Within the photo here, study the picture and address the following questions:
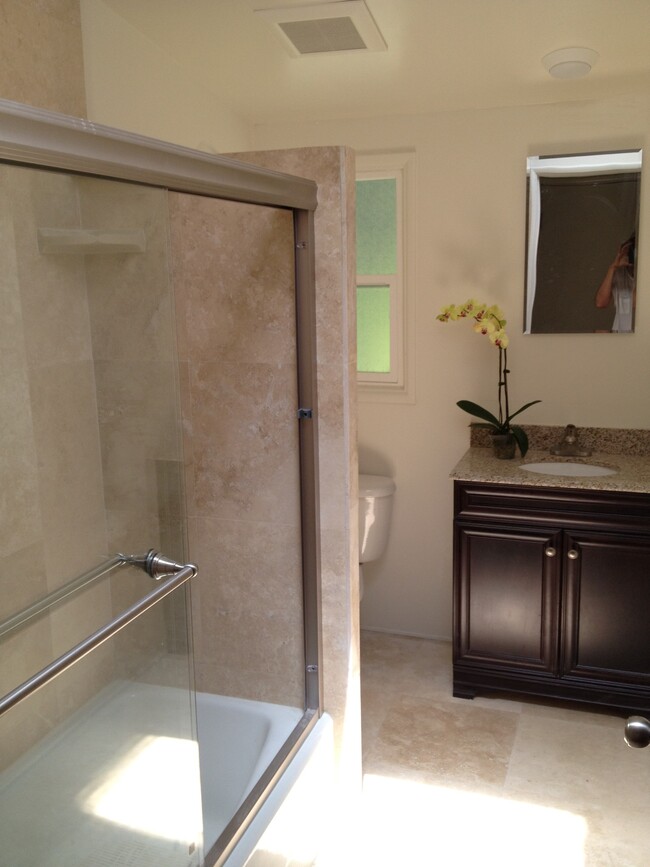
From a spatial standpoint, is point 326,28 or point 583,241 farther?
point 583,241

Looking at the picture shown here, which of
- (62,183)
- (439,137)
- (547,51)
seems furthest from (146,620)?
(439,137)

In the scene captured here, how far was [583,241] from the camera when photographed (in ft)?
10.1

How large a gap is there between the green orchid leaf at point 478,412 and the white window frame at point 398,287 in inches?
12.5

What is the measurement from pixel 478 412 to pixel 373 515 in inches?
24.6

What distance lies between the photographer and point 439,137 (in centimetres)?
319

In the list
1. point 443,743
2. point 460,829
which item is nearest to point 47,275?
point 460,829

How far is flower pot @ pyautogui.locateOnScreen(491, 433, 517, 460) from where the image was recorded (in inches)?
121

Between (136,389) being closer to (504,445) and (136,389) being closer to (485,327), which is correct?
(485,327)

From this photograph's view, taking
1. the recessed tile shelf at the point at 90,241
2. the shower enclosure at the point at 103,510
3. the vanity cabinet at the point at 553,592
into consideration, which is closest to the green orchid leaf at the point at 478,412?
the vanity cabinet at the point at 553,592

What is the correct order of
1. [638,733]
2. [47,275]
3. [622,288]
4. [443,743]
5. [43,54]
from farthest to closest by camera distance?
1. [622,288]
2. [443,743]
3. [43,54]
4. [47,275]
5. [638,733]

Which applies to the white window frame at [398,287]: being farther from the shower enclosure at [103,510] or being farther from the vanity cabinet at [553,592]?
the shower enclosure at [103,510]

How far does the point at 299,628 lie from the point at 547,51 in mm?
1946

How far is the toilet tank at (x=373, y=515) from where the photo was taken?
3.33 metres

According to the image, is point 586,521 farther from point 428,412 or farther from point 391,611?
point 391,611
